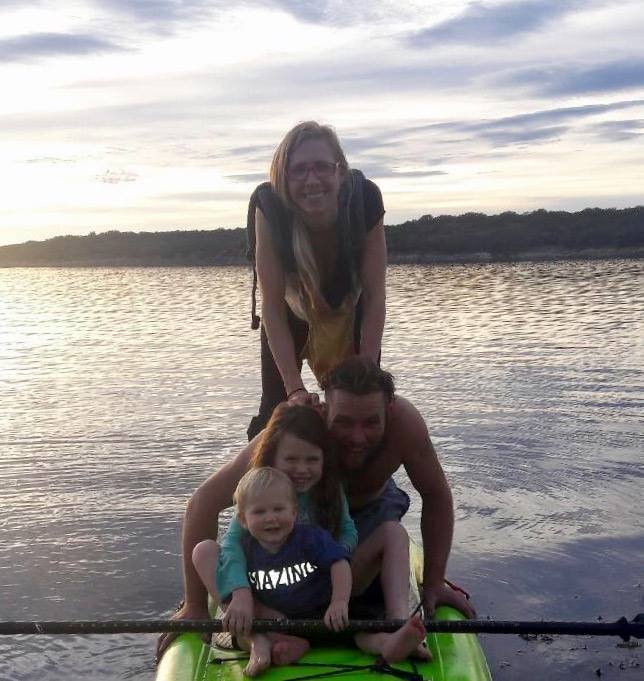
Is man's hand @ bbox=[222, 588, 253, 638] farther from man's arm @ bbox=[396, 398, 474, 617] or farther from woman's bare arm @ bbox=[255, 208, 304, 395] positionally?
woman's bare arm @ bbox=[255, 208, 304, 395]

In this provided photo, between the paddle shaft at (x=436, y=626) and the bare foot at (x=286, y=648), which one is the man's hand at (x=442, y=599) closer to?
the paddle shaft at (x=436, y=626)

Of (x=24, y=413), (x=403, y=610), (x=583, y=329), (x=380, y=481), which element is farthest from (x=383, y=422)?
(x=583, y=329)

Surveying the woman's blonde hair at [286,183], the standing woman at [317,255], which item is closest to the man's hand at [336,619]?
the standing woman at [317,255]

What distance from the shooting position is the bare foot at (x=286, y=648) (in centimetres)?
406

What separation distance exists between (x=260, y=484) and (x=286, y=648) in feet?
2.18

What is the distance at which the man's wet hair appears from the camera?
4.38 m

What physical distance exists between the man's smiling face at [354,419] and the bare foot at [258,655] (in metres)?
0.86

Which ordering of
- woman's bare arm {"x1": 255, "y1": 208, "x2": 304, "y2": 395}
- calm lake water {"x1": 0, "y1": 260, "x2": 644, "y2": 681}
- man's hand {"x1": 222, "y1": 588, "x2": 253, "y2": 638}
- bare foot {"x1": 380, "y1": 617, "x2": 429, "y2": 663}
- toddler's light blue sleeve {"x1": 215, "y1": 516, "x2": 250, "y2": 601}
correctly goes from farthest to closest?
1. calm lake water {"x1": 0, "y1": 260, "x2": 644, "y2": 681}
2. woman's bare arm {"x1": 255, "y1": 208, "x2": 304, "y2": 395}
3. toddler's light blue sleeve {"x1": 215, "y1": 516, "x2": 250, "y2": 601}
4. man's hand {"x1": 222, "y1": 588, "x2": 253, "y2": 638}
5. bare foot {"x1": 380, "y1": 617, "x2": 429, "y2": 663}

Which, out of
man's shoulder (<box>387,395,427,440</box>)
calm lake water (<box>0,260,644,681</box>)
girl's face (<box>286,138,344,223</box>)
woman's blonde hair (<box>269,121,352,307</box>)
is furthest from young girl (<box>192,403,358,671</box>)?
calm lake water (<box>0,260,644,681</box>)

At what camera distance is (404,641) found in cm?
393

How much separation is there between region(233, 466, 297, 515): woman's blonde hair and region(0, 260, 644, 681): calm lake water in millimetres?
1774

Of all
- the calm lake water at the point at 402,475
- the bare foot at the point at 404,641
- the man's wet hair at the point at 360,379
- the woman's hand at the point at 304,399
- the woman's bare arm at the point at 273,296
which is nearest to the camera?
the bare foot at the point at 404,641

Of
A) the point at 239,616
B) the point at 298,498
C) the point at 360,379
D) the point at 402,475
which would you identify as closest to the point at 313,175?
the point at 360,379

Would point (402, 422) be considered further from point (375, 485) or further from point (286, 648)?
point (286, 648)
